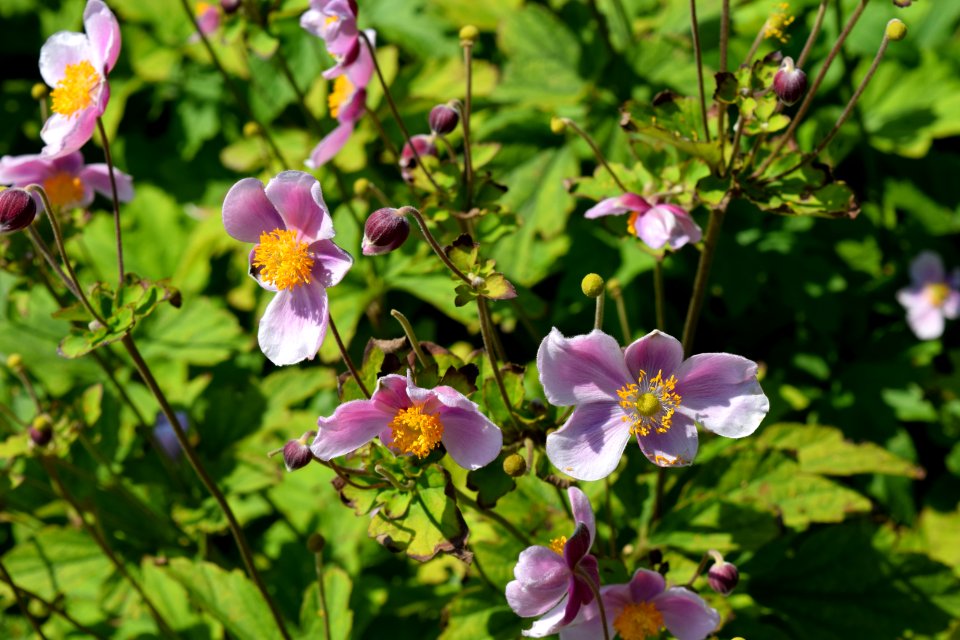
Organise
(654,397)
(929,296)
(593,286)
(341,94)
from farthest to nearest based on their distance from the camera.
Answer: (929,296) → (341,94) → (654,397) → (593,286)

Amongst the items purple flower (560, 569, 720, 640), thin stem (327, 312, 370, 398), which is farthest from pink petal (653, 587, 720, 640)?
thin stem (327, 312, 370, 398)

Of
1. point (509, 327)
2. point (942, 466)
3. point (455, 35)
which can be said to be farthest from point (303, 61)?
point (942, 466)

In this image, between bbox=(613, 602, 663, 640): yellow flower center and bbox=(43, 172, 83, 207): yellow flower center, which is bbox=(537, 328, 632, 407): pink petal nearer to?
bbox=(613, 602, 663, 640): yellow flower center

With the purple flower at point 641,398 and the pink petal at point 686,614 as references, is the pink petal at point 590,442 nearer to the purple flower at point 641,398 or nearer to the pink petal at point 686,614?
the purple flower at point 641,398

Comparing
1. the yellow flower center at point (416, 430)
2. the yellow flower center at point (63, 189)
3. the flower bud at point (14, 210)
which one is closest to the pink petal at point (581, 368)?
the yellow flower center at point (416, 430)

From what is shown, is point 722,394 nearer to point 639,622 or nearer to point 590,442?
point 590,442

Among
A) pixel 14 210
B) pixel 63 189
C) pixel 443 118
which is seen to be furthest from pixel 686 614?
pixel 63 189
